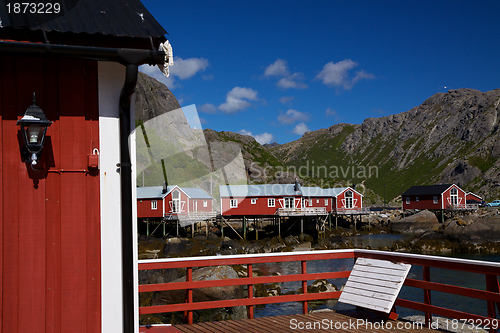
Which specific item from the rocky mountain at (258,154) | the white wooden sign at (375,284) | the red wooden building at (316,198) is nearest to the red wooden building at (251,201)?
the red wooden building at (316,198)

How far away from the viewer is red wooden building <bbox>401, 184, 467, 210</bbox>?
6162 centimetres

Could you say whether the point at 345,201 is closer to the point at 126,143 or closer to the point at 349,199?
the point at 349,199

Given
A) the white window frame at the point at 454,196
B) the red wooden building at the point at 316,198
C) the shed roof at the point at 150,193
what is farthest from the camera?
the white window frame at the point at 454,196

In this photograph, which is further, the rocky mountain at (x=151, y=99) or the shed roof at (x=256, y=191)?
the rocky mountain at (x=151, y=99)

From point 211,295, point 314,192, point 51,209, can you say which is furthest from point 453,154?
point 51,209

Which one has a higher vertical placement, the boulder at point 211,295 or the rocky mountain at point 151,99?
the rocky mountain at point 151,99

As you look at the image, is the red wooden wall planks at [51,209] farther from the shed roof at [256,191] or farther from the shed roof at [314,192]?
the shed roof at [314,192]

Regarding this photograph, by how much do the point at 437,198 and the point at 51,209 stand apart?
67086mm

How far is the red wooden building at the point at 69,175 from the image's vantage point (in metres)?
4.18

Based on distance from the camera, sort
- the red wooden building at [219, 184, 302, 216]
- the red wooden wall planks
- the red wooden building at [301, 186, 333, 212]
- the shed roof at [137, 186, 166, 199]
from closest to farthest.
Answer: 1. the red wooden wall planks
2. the shed roof at [137, 186, 166, 199]
3. the red wooden building at [219, 184, 302, 216]
4. the red wooden building at [301, 186, 333, 212]

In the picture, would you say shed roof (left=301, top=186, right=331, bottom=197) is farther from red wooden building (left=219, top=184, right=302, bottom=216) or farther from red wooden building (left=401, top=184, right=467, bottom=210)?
red wooden building (left=401, top=184, right=467, bottom=210)

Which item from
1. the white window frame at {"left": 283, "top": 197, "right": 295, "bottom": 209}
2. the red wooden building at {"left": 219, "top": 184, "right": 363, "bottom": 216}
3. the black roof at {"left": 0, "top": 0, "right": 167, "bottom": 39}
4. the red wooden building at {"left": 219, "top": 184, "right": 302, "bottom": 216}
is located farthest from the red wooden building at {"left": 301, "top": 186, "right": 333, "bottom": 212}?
the black roof at {"left": 0, "top": 0, "right": 167, "bottom": 39}

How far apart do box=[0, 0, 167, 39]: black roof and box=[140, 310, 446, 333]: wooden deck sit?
4.08 meters

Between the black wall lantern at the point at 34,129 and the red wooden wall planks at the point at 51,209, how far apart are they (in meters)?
0.21
